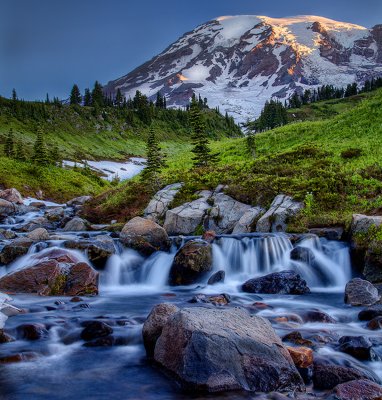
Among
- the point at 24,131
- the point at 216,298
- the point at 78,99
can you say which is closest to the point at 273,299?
the point at 216,298

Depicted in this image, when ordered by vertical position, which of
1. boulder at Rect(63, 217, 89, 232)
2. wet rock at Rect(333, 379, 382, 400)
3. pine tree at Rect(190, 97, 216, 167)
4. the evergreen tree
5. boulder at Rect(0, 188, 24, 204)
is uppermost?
the evergreen tree

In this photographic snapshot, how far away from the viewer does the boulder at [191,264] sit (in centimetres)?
1614

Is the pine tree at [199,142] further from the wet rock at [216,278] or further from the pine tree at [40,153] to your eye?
the pine tree at [40,153]

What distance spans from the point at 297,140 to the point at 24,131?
267 feet

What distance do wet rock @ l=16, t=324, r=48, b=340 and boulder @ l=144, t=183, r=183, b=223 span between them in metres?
14.9

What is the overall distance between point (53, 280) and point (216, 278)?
598cm

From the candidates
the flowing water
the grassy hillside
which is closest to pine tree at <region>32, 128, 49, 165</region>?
the grassy hillside

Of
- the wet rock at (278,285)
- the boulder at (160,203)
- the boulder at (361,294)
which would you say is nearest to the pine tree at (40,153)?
the boulder at (160,203)

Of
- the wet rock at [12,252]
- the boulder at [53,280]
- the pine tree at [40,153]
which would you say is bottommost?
the boulder at [53,280]

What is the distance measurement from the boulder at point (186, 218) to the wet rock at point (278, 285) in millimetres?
8068

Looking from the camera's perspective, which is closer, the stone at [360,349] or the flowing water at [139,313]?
the flowing water at [139,313]

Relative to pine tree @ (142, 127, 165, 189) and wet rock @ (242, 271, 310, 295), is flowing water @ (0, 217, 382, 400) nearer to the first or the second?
wet rock @ (242, 271, 310, 295)

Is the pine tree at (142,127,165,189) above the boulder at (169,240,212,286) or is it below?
above

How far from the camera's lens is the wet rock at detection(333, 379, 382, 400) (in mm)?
5992
